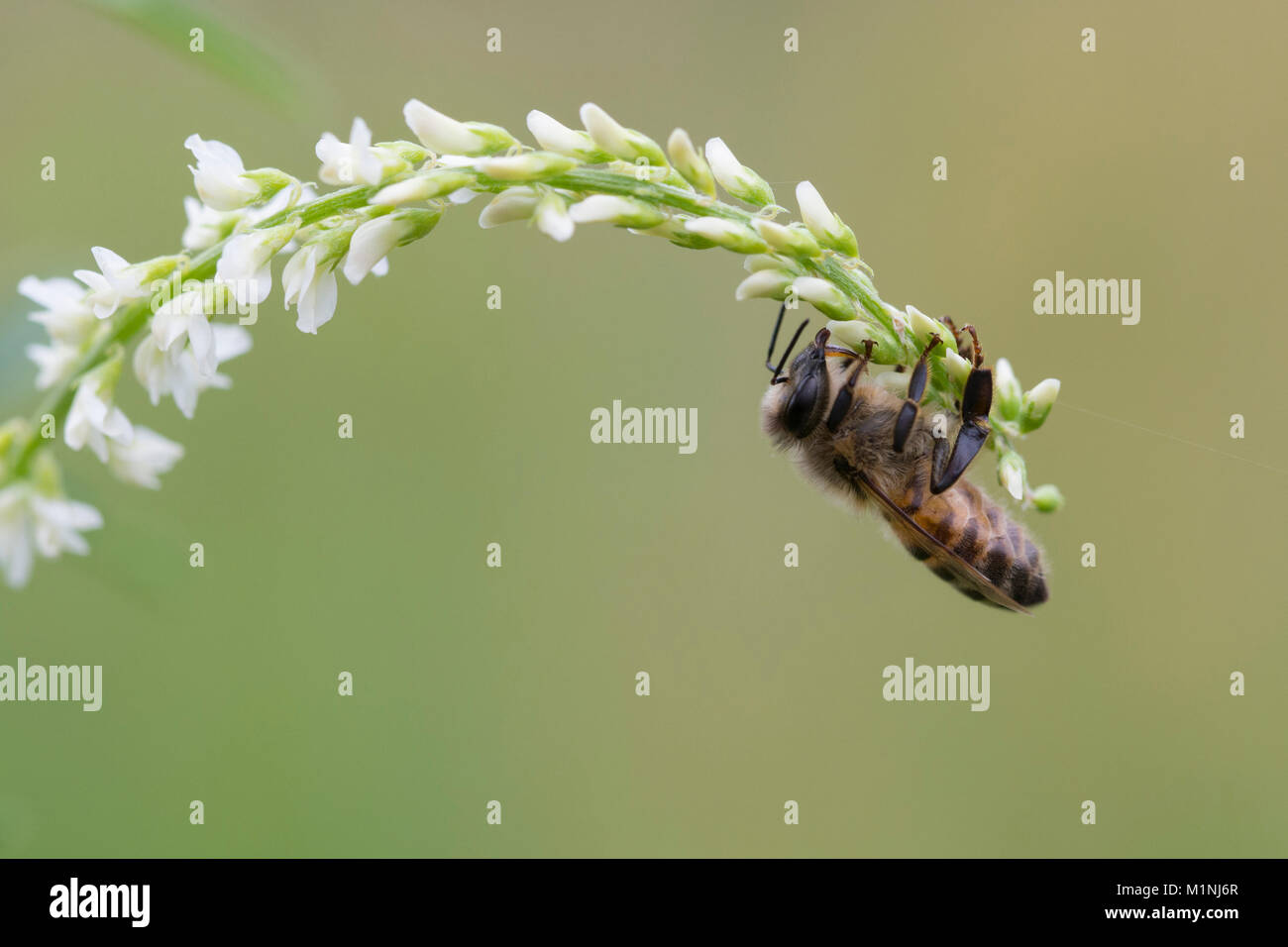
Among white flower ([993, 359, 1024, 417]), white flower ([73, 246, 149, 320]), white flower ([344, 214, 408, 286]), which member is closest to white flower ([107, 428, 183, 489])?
white flower ([73, 246, 149, 320])

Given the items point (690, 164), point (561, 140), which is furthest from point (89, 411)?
point (690, 164)

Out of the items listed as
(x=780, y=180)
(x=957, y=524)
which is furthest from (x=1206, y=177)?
(x=957, y=524)

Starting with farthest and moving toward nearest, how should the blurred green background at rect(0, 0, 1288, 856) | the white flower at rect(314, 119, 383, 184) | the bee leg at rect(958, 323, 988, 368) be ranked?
the blurred green background at rect(0, 0, 1288, 856) → the bee leg at rect(958, 323, 988, 368) → the white flower at rect(314, 119, 383, 184)

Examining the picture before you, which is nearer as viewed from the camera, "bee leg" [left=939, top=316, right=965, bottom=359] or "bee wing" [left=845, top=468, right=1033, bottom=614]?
"bee leg" [left=939, top=316, right=965, bottom=359]

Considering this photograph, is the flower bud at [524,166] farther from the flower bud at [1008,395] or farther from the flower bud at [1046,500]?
the flower bud at [1046,500]

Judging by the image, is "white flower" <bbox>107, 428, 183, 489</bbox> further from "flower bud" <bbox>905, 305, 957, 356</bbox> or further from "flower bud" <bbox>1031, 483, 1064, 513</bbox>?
"flower bud" <bbox>1031, 483, 1064, 513</bbox>

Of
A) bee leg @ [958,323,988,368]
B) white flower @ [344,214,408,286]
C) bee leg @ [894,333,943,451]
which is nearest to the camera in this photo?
white flower @ [344,214,408,286]

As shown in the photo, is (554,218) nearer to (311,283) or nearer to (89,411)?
(311,283)
